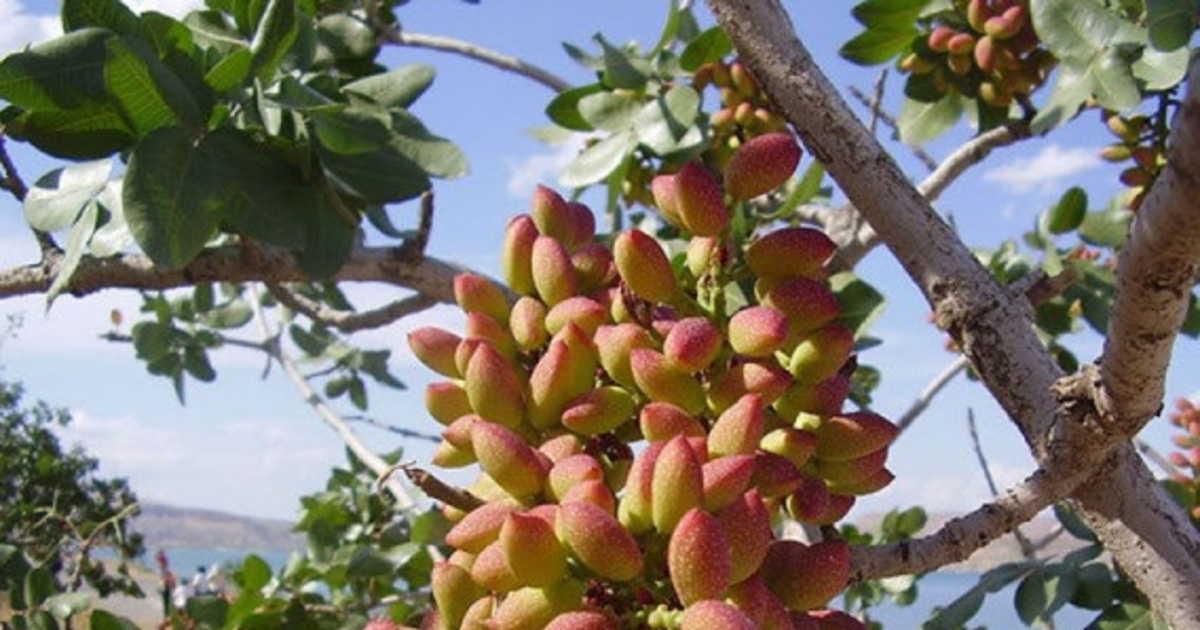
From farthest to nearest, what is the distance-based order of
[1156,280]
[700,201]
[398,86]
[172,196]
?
[398,86] → [172,196] → [700,201] → [1156,280]

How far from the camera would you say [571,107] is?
4.75 ft

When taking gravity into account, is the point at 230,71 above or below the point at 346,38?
below

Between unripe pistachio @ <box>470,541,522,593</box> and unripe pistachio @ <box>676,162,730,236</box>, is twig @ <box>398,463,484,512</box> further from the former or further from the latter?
unripe pistachio @ <box>676,162,730,236</box>

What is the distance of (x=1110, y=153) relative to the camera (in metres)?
1.57

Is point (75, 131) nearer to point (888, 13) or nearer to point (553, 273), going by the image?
point (553, 273)

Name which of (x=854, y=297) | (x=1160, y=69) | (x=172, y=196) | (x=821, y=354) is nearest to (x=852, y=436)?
(x=821, y=354)

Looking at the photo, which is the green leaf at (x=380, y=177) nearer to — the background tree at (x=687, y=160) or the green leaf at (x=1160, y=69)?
the background tree at (x=687, y=160)

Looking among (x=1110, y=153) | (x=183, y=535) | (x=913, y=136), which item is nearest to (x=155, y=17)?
(x=913, y=136)

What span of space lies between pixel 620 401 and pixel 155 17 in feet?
2.01

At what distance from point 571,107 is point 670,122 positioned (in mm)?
136

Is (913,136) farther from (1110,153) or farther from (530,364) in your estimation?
(530,364)

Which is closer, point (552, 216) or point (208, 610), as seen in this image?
point (552, 216)

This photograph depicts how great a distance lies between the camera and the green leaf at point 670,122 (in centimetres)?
136

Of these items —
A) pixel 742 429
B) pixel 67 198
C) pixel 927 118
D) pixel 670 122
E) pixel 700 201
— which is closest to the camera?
pixel 742 429
